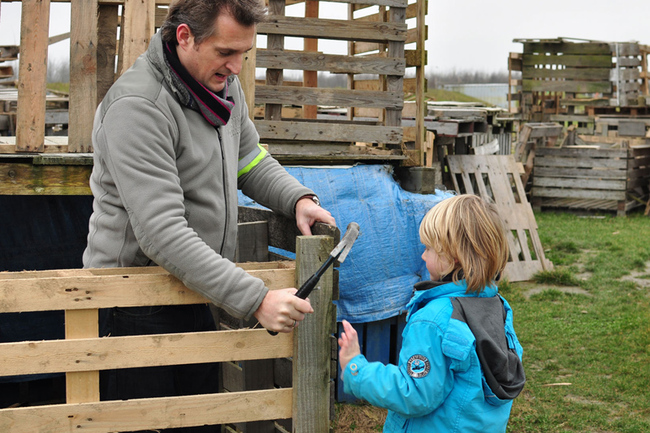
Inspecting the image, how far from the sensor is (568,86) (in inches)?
811

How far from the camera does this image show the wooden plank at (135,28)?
3877 mm

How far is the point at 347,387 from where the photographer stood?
8.13 feet

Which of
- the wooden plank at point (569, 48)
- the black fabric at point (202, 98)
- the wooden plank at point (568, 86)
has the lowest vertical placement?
the black fabric at point (202, 98)

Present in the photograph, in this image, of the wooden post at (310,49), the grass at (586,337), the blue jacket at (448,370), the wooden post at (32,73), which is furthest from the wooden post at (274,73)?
the blue jacket at (448,370)

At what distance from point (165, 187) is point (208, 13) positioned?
1.84 ft

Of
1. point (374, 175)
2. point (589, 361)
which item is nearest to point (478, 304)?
point (374, 175)

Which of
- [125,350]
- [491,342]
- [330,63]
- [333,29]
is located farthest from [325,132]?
[125,350]

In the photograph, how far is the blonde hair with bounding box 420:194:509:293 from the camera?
2381mm

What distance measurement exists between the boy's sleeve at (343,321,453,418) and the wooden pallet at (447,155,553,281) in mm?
6806

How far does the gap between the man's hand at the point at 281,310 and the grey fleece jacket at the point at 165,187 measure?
3 cm

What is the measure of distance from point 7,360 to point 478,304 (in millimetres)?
1423

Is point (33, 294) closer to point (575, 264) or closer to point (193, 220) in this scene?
point (193, 220)

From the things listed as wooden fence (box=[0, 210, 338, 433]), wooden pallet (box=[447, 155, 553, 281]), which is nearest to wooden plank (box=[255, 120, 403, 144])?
wooden pallet (box=[447, 155, 553, 281])

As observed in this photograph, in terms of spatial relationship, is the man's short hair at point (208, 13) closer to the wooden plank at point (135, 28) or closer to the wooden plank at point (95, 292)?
the wooden plank at point (95, 292)
